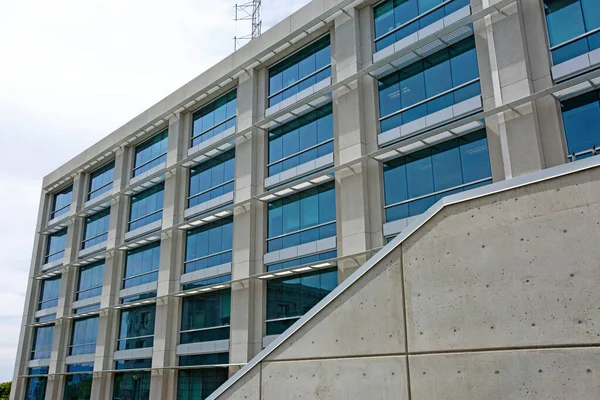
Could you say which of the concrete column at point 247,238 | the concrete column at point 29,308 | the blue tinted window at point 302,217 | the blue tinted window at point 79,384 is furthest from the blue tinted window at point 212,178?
the concrete column at point 29,308

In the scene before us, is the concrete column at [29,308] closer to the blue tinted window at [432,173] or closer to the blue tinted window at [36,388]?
the blue tinted window at [36,388]

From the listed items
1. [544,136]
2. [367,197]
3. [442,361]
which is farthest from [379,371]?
[367,197]

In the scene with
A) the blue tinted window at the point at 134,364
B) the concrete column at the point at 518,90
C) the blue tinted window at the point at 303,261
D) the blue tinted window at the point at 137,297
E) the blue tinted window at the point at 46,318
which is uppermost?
the concrete column at the point at 518,90

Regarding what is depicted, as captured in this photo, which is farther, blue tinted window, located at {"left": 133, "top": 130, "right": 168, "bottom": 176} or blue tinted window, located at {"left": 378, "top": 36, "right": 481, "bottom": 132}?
blue tinted window, located at {"left": 133, "top": 130, "right": 168, "bottom": 176}

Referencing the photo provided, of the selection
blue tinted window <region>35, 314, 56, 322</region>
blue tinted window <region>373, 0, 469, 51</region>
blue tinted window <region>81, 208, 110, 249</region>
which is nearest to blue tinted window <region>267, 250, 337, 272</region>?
Answer: blue tinted window <region>373, 0, 469, 51</region>

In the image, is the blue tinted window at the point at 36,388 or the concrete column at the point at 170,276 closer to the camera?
the concrete column at the point at 170,276

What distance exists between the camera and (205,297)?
25.6 m

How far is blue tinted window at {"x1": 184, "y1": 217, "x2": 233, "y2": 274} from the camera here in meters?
25.1

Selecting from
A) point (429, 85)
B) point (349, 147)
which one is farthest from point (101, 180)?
point (429, 85)

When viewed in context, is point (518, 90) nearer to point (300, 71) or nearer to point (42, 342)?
point (300, 71)

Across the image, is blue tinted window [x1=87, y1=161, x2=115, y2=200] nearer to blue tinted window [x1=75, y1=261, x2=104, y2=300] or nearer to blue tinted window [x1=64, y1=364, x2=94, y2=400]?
blue tinted window [x1=75, y1=261, x2=104, y2=300]

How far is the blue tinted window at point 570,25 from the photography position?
1520 cm

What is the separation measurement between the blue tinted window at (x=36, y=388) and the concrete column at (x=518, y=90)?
3275 cm

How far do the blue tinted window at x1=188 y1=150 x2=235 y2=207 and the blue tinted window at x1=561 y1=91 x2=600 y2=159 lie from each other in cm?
1504
